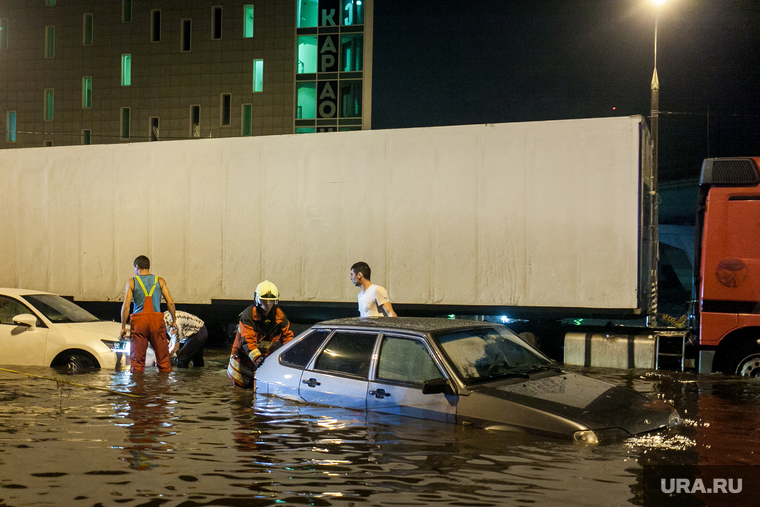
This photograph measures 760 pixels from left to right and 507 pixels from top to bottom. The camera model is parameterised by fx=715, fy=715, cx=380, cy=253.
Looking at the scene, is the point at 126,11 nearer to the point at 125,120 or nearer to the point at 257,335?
the point at 125,120

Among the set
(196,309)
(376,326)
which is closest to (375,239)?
(196,309)

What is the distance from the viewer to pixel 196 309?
13.2 m

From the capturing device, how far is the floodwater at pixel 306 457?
13.8ft

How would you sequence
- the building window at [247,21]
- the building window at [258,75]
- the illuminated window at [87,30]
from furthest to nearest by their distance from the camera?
the illuminated window at [87,30] → the building window at [247,21] → the building window at [258,75]

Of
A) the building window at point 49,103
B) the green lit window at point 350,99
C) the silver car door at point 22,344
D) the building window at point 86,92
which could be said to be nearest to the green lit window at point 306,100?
the green lit window at point 350,99

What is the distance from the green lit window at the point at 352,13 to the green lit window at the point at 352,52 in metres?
0.74

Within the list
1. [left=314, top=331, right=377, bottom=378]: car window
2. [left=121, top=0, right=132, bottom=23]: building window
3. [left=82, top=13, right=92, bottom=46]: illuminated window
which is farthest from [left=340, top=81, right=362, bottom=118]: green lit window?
[left=314, top=331, right=377, bottom=378]: car window

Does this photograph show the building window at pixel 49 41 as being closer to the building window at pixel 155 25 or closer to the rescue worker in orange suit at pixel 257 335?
the building window at pixel 155 25

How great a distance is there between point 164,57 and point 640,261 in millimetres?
36600

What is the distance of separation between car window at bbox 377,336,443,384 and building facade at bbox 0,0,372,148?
112ft

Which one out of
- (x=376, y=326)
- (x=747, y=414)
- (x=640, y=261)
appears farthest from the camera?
(x=640, y=261)

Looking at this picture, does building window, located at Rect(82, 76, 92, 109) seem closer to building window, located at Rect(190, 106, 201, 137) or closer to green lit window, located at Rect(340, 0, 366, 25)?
building window, located at Rect(190, 106, 201, 137)

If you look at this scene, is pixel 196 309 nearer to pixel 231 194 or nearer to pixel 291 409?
pixel 231 194

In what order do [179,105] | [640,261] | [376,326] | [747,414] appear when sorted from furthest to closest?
[179,105] → [640,261] → [747,414] → [376,326]
